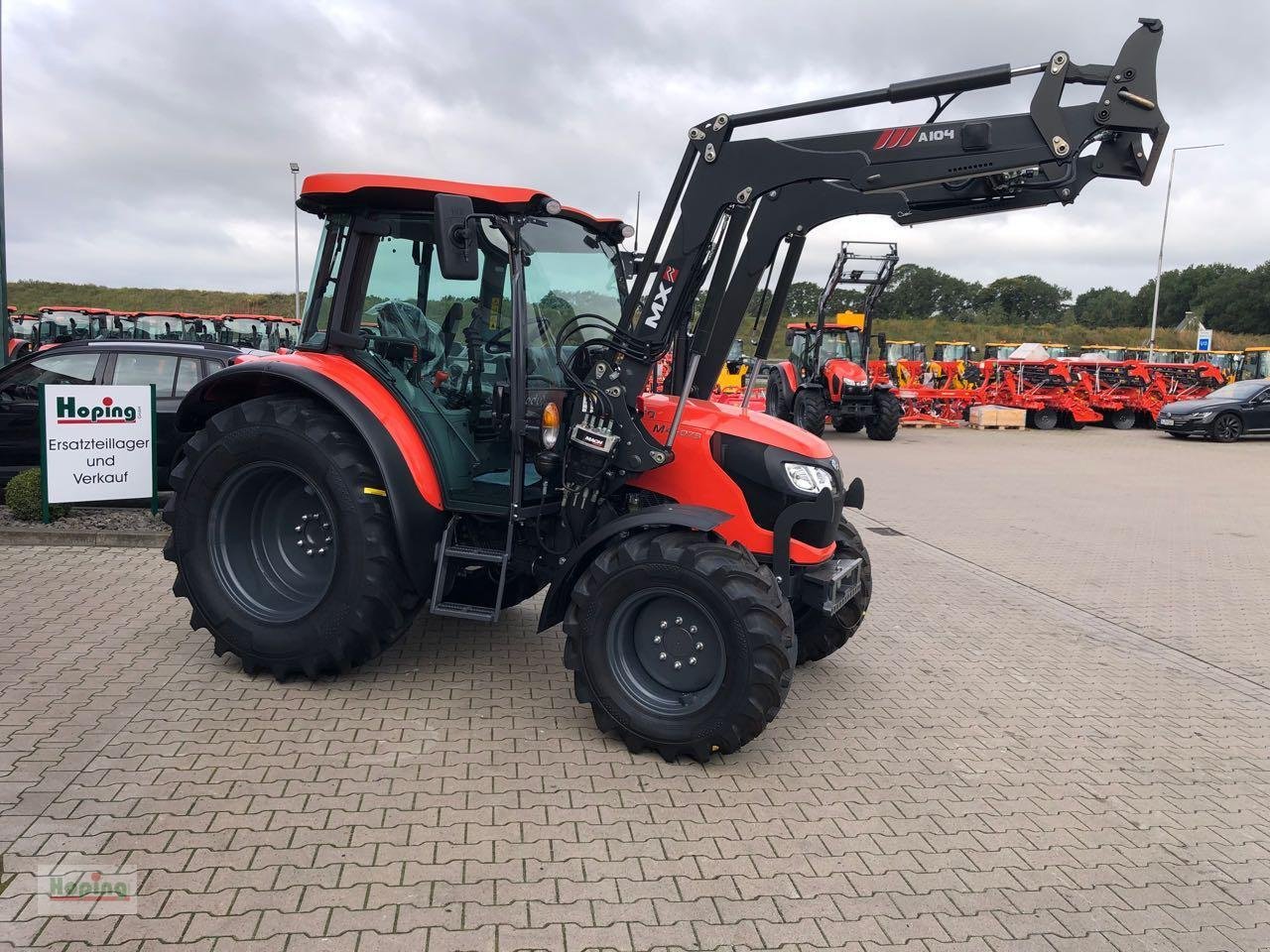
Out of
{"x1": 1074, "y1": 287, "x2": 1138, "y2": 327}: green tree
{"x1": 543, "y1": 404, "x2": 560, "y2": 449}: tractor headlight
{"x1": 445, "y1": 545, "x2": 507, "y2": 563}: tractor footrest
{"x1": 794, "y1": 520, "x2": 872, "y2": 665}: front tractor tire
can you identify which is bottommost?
{"x1": 794, "y1": 520, "x2": 872, "y2": 665}: front tractor tire

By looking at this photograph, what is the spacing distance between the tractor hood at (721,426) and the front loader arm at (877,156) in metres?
0.23

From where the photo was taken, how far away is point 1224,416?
22297mm

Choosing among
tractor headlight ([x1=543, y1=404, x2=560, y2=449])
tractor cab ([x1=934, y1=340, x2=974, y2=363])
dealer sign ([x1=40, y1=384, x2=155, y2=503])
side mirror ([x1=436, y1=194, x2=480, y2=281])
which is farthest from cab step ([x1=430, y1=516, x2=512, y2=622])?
tractor cab ([x1=934, y1=340, x2=974, y2=363])

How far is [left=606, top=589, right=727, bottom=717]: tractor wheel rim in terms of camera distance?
3986 millimetres

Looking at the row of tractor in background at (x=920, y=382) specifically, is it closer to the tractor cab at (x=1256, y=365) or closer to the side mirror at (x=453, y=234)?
the tractor cab at (x=1256, y=365)

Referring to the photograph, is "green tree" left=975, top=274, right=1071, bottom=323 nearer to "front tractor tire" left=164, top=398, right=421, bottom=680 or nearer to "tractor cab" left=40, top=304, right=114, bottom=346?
"tractor cab" left=40, top=304, right=114, bottom=346

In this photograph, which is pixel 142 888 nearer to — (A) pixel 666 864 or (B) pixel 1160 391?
(A) pixel 666 864

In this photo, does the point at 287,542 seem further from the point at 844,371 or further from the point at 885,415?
the point at 885,415

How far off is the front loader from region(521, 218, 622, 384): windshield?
0.05 feet

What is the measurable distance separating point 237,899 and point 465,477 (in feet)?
7.54

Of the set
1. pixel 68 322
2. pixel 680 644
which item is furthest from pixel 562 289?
pixel 68 322

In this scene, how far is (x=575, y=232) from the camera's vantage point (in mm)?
4844

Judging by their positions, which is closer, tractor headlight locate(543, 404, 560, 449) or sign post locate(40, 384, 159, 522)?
tractor headlight locate(543, 404, 560, 449)

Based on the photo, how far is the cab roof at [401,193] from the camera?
430 centimetres
